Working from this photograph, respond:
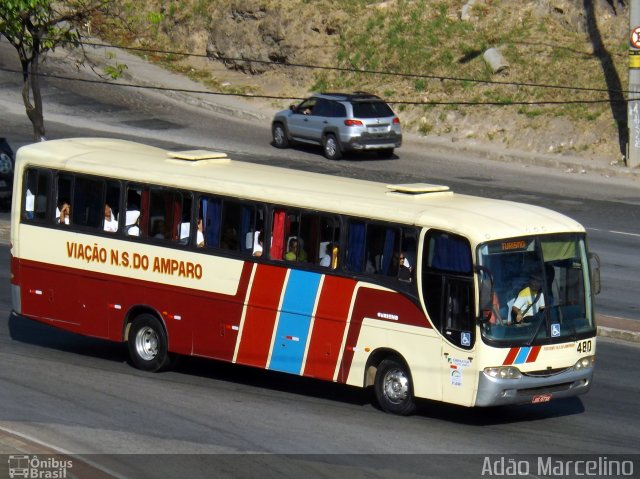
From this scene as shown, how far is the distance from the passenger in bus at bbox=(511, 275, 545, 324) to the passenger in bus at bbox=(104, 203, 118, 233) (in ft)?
19.9

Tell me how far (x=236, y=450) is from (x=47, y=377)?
14.3ft

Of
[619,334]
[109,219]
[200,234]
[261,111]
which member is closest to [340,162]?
[261,111]

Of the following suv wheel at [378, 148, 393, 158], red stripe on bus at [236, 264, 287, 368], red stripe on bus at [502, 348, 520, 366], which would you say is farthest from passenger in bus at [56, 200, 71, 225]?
suv wheel at [378, 148, 393, 158]

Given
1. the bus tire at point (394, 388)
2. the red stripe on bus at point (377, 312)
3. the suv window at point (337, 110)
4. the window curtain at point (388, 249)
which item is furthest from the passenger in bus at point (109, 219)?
the suv window at point (337, 110)

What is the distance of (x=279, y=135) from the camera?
37219mm

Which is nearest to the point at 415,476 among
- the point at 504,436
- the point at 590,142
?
the point at 504,436

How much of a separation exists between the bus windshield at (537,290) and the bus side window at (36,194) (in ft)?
23.0

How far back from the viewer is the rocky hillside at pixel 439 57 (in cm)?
3719

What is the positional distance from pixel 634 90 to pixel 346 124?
8.04 metres

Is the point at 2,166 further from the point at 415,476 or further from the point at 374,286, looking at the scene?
the point at 415,476

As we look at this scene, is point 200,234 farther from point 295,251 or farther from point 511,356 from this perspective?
point 511,356

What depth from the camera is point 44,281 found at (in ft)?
56.9

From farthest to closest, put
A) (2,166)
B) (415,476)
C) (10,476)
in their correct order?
(2,166) < (415,476) < (10,476)

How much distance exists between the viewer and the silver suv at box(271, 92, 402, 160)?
3462cm
